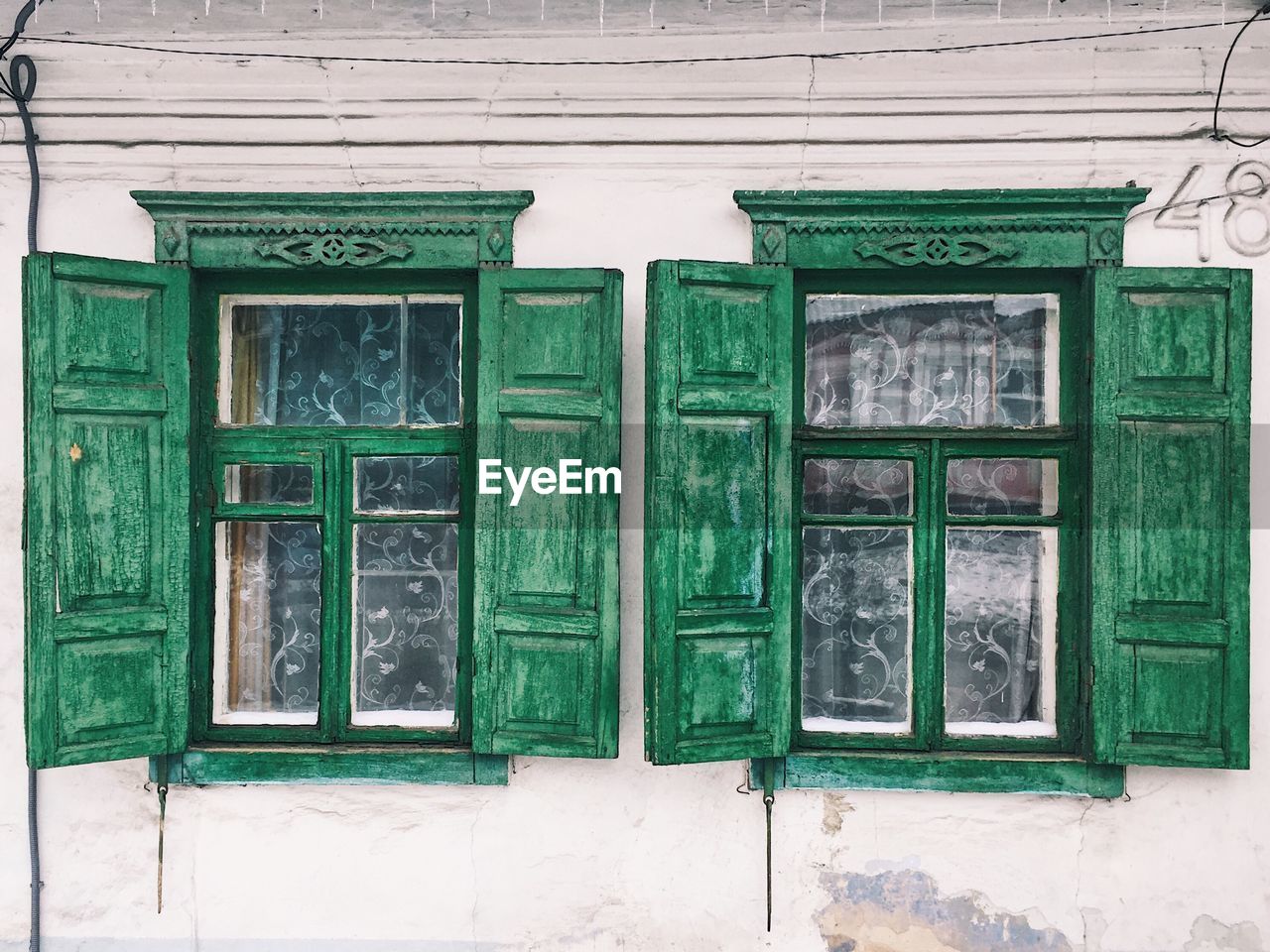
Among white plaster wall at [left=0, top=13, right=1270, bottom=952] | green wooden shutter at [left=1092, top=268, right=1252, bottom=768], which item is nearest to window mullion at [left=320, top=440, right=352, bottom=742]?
white plaster wall at [left=0, top=13, right=1270, bottom=952]

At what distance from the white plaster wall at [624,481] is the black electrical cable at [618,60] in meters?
0.03

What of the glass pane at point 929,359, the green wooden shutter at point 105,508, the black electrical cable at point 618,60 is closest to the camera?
the green wooden shutter at point 105,508

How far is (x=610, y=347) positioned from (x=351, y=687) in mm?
1424

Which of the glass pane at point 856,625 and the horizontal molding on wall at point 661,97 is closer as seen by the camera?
the horizontal molding on wall at point 661,97

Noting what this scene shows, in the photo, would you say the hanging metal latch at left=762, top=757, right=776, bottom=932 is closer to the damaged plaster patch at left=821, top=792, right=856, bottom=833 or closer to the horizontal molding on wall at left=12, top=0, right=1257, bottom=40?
the damaged plaster patch at left=821, top=792, right=856, bottom=833

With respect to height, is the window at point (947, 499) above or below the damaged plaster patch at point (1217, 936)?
above

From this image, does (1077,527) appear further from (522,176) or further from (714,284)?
(522,176)

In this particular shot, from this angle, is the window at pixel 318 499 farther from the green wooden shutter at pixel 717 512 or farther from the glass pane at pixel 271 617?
the green wooden shutter at pixel 717 512

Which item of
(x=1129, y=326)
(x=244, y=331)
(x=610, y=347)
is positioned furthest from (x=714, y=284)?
(x=244, y=331)

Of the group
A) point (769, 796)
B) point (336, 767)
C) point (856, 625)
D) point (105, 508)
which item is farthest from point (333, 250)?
point (769, 796)

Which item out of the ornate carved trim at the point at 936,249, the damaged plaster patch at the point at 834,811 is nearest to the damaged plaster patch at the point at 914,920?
the damaged plaster patch at the point at 834,811

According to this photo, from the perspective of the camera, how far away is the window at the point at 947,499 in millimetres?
2750

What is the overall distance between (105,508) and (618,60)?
6.98ft

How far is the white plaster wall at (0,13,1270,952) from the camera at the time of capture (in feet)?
9.55
